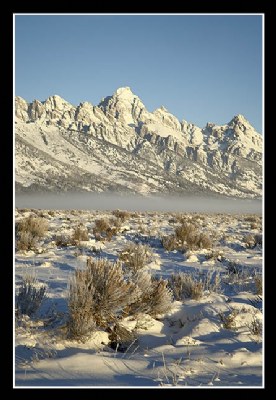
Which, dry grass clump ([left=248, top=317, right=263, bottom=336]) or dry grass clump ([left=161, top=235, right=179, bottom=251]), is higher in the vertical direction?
dry grass clump ([left=161, top=235, right=179, bottom=251])

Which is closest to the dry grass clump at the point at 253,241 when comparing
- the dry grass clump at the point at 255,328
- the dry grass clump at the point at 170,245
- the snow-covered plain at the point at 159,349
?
the dry grass clump at the point at 170,245

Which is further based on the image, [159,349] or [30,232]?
[30,232]

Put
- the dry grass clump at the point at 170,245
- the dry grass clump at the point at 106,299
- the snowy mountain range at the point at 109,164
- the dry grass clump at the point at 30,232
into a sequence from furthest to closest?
the snowy mountain range at the point at 109,164 < the dry grass clump at the point at 170,245 < the dry grass clump at the point at 30,232 < the dry grass clump at the point at 106,299

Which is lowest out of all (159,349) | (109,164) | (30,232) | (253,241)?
(159,349)

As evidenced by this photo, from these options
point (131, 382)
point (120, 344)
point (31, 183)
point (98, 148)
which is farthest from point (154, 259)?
point (98, 148)

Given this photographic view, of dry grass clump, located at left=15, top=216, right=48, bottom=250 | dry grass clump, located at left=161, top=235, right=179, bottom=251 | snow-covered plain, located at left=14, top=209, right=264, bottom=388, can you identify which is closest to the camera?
snow-covered plain, located at left=14, top=209, right=264, bottom=388

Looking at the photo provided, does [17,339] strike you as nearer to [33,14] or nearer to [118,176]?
[33,14]

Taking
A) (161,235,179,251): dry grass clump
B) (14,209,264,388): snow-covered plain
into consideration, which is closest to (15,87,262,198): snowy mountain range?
(161,235,179,251): dry grass clump

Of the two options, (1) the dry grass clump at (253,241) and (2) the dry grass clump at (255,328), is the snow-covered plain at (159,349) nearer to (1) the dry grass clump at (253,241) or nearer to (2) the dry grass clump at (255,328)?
(2) the dry grass clump at (255,328)

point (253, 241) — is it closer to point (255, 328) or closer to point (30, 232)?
point (30, 232)

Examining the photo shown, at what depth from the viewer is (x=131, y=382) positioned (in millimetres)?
2918

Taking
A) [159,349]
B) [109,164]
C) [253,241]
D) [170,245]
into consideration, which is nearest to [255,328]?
[159,349]

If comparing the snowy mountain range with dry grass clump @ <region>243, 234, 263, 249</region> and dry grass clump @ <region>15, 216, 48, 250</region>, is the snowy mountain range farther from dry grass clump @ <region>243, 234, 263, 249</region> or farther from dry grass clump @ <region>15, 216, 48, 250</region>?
dry grass clump @ <region>243, 234, 263, 249</region>
